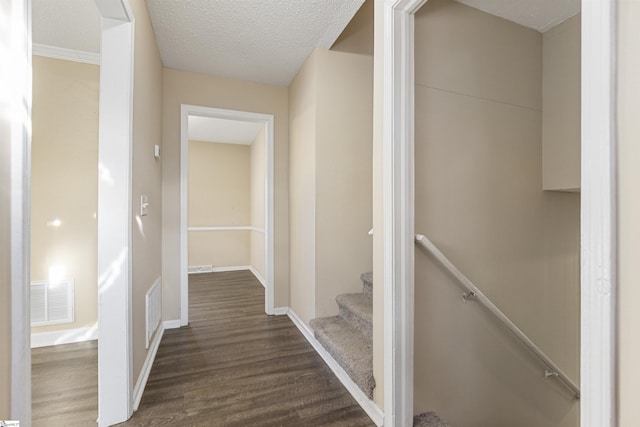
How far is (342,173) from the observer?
253 cm

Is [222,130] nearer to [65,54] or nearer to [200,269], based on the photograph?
[65,54]

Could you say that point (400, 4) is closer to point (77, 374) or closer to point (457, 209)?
point (457, 209)

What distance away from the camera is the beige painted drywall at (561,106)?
6.41 feet

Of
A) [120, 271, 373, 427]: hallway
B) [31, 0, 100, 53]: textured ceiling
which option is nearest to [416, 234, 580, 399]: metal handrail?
[120, 271, 373, 427]: hallway

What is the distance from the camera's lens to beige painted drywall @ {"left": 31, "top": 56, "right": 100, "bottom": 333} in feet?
7.84

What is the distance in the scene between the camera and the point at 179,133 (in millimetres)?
2881

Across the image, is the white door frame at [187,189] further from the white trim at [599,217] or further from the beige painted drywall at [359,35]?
the white trim at [599,217]

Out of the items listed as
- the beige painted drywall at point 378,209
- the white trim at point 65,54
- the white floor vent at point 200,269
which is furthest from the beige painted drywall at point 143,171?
the white floor vent at point 200,269

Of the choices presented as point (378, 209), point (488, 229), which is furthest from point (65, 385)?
point (488, 229)

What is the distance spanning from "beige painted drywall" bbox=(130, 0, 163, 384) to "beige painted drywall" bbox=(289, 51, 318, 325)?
1.26 m

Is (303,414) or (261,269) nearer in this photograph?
(303,414)

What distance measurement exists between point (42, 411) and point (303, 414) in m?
1.49

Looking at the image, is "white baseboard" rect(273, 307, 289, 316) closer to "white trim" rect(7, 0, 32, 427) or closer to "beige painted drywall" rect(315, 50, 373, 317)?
"beige painted drywall" rect(315, 50, 373, 317)

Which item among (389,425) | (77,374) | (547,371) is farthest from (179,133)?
(547,371)
